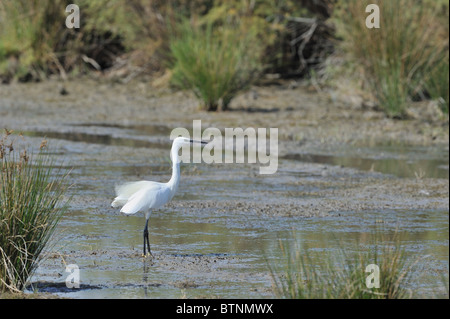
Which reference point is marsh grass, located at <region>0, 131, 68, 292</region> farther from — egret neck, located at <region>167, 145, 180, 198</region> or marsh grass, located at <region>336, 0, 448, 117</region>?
marsh grass, located at <region>336, 0, 448, 117</region>

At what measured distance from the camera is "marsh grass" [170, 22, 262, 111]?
55.2 ft

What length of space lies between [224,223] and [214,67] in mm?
8735

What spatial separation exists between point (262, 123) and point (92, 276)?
10000mm

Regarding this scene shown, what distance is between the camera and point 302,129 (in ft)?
51.0

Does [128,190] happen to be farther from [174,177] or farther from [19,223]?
[19,223]

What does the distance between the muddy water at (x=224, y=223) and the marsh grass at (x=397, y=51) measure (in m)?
2.42

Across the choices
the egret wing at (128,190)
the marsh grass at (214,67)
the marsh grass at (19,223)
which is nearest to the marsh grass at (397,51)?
the marsh grass at (214,67)

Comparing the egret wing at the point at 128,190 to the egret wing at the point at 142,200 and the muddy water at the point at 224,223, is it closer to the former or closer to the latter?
the egret wing at the point at 142,200

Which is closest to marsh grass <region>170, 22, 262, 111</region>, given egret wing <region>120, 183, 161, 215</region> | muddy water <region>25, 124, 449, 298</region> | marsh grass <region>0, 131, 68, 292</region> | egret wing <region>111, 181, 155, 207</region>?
muddy water <region>25, 124, 449, 298</region>

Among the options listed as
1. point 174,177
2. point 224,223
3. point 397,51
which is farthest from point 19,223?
point 397,51

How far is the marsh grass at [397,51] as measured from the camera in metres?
15.7

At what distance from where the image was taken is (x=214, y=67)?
16.8 m

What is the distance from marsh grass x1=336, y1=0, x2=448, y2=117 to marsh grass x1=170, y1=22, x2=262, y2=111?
2.40 m
